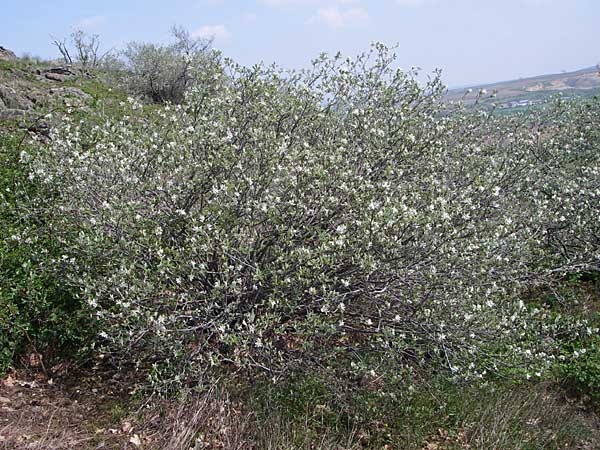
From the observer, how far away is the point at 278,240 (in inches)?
162

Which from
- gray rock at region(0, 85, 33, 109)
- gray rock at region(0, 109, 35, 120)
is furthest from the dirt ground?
gray rock at region(0, 85, 33, 109)

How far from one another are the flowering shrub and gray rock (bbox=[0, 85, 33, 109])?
6123 millimetres

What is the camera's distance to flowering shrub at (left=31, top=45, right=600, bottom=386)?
3.85 meters

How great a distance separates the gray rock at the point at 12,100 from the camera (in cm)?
1007

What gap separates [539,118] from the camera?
7.81 meters

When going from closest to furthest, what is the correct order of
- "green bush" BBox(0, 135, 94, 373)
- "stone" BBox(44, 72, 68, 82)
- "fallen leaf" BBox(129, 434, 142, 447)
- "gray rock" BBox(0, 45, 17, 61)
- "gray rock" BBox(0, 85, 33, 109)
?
1. "fallen leaf" BBox(129, 434, 142, 447)
2. "green bush" BBox(0, 135, 94, 373)
3. "gray rock" BBox(0, 85, 33, 109)
4. "stone" BBox(44, 72, 68, 82)
5. "gray rock" BBox(0, 45, 17, 61)

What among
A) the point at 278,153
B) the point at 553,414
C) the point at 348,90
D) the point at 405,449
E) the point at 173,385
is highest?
the point at 348,90

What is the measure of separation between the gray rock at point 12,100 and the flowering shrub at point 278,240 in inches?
241

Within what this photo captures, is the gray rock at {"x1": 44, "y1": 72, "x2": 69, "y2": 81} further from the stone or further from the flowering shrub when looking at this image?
the flowering shrub

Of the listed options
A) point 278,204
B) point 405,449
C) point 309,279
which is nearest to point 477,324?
point 405,449

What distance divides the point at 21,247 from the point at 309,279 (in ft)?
9.00

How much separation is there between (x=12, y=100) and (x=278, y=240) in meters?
8.43

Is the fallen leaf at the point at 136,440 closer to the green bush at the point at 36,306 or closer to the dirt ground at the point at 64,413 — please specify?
the dirt ground at the point at 64,413

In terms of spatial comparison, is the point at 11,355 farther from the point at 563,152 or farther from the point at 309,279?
the point at 563,152
